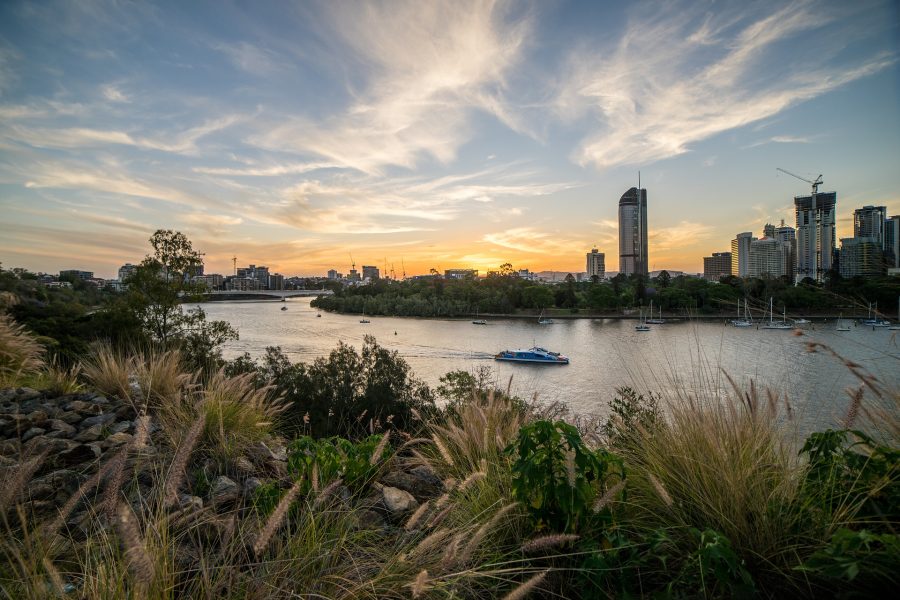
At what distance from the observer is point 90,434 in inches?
143

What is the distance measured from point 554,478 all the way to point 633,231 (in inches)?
7488

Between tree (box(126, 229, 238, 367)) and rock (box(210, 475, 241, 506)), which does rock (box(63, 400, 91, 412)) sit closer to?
rock (box(210, 475, 241, 506))

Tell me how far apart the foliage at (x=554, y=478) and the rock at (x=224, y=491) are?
5.62 ft

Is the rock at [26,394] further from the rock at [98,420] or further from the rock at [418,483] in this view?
the rock at [418,483]

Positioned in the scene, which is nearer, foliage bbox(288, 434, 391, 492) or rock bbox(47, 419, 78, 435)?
foliage bbox(288, 434, 391, 492)

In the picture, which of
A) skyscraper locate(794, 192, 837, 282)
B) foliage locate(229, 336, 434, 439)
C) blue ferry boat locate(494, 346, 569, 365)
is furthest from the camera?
blue ferry boat locate(494, 346, 569, 365)

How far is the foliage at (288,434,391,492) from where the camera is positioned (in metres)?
2.83

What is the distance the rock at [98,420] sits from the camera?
A: 405cm

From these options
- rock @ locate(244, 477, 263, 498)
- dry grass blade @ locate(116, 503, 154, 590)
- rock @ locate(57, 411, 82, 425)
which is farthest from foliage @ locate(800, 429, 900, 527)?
rock @ locate(57, 411, 82, 425)

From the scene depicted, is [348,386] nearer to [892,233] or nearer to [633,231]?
[892,233]

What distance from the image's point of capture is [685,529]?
6.72 feet

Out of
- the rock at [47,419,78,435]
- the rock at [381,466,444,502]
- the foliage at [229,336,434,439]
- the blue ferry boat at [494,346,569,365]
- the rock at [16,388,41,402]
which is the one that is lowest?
the blue ferry boat at [494,346,569,365]

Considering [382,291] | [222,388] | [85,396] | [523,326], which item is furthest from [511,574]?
[382,291]

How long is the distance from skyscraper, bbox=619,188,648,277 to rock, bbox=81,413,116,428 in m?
179
